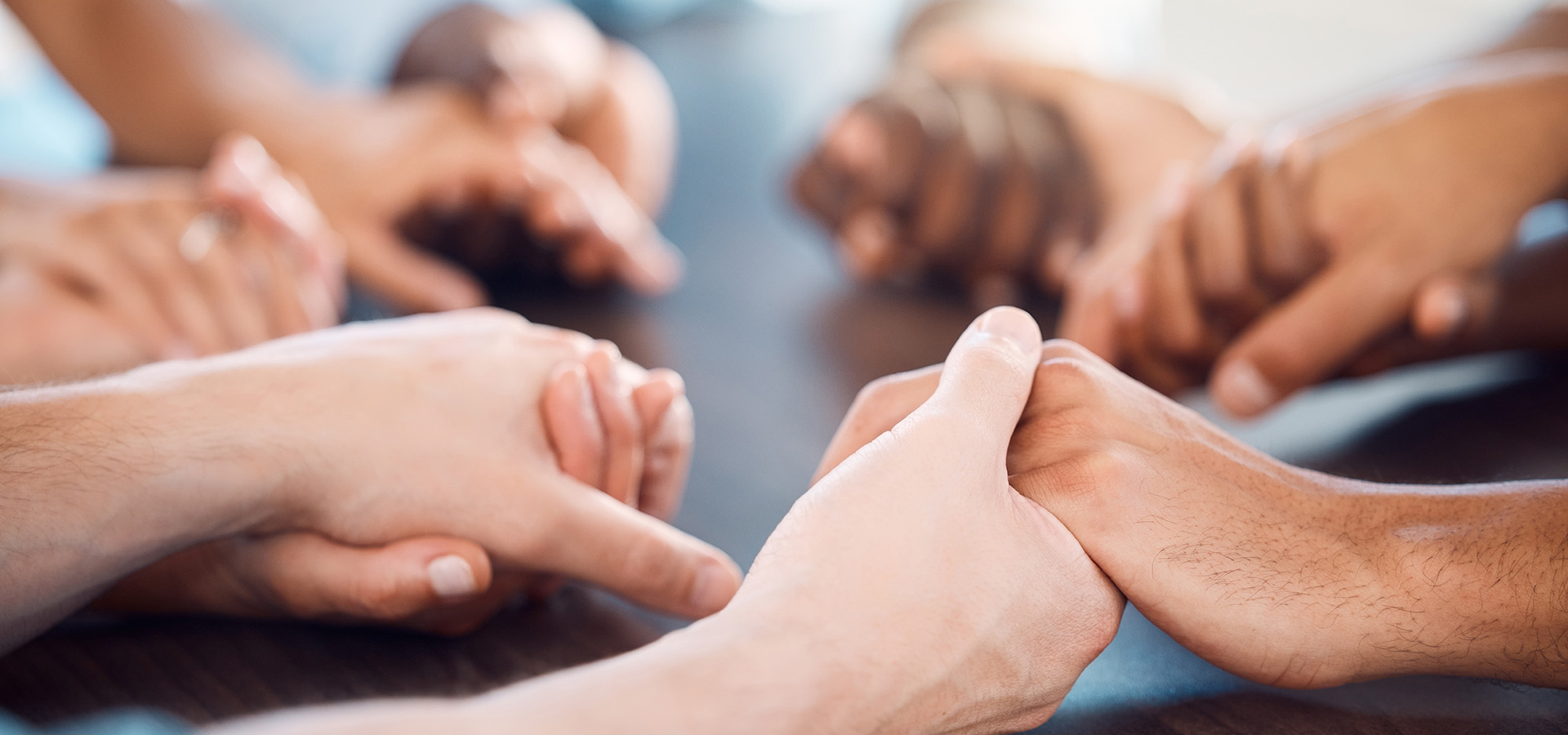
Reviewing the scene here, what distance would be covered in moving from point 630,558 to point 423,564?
0.34ft

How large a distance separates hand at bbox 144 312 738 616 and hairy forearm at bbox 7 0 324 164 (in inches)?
33.5

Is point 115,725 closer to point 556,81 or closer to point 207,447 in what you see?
point 207,447

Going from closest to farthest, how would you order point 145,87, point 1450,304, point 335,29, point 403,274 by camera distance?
1. point 1450,304
2. point 403,274
3. point 145,87
4. point 335,29

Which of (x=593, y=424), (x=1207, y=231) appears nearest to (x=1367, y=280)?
(x=1207, y=231)

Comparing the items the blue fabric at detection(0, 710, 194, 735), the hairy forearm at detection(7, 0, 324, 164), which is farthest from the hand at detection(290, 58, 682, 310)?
the blue fabric at detection(0, 710, 194, 735)

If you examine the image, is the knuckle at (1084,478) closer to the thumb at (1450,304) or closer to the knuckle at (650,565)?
the knuckle at (650,565)

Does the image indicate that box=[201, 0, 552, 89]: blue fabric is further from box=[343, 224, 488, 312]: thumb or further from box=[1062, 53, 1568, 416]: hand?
box=[1062, 53, 1568, 416]: hand

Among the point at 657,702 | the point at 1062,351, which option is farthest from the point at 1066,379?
the point at 657,702

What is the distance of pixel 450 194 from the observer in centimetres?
108

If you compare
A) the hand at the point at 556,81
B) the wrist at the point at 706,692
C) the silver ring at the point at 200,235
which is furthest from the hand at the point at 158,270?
the wrist at the point at 706,692

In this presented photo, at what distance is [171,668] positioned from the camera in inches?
18.8

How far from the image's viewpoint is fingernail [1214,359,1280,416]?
70 cm

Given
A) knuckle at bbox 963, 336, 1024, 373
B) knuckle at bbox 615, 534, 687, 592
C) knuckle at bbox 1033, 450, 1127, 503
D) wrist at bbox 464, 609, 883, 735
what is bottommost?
knuckle at bbox 615, 534, 687, 592

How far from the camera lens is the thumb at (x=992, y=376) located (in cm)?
41
